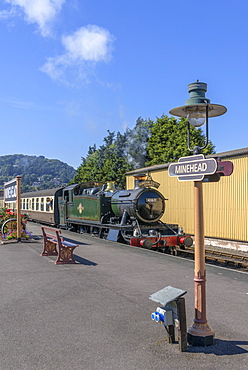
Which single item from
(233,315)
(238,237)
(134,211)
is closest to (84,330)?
(233,315)

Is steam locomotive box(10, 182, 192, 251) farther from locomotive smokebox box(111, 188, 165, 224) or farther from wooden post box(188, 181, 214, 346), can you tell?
wooden post box(188, 181, 214, 346)

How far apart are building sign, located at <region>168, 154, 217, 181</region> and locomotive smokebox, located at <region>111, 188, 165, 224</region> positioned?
9047 mm

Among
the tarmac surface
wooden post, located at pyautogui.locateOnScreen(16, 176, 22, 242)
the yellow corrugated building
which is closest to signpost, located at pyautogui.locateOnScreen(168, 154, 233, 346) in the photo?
the tarmac surface

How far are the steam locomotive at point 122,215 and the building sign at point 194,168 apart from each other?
8.27 metres

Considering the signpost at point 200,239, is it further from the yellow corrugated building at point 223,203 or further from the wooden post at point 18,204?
the wooden post at point 18,204

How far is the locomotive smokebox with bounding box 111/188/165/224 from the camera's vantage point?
13.9 m

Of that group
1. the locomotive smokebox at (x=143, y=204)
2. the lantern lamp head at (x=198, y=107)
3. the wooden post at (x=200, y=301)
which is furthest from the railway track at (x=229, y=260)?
the lantern lamp head at (x=198, y=107)

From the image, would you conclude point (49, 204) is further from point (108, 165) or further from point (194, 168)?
point (108, 165)

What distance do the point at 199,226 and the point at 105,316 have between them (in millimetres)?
2165

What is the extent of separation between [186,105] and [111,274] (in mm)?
5099

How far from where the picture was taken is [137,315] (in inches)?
222

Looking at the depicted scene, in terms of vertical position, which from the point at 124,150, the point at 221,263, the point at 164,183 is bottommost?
the point at 221,263

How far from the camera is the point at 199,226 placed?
15.2 ft

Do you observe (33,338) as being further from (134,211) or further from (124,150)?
(124,150)
